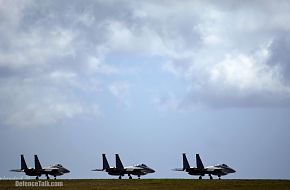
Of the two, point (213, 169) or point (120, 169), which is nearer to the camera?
point (213, 169)

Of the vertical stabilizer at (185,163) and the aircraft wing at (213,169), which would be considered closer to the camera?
→ the aircraft wing at (213,169)

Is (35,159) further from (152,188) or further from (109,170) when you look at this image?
(152,188)

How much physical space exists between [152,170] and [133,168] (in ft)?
13.2

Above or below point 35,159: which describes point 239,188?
below

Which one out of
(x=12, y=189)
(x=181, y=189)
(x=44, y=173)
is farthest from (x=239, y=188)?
(x=44, y=173)

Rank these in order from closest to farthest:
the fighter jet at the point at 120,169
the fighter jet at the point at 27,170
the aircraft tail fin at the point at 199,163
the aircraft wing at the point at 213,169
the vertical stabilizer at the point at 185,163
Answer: the fighter jet at the point at 27,170 → the aircraft wing at the point at 213,169 → the aircraft tail fin at the point at 199,163 → the vertical stabilizer at the point at 185,163 → the fighter jet at the point at 120,169

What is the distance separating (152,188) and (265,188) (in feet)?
47.2

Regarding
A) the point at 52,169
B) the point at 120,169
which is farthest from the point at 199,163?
the point at 52,169

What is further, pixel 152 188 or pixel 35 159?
pixel 35 159

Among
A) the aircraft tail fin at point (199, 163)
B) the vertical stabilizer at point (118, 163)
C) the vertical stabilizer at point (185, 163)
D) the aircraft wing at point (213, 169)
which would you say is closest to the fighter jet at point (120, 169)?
the vertical stabilizer at point (118, 163)

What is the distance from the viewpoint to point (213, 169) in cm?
11012

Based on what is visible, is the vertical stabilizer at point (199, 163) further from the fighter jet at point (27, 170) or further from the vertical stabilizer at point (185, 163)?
the fighter jet at point (27, 170)

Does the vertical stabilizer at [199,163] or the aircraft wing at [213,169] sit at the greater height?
the vertical stabilizer at [199,163]

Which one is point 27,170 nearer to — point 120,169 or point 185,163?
point 120,169
